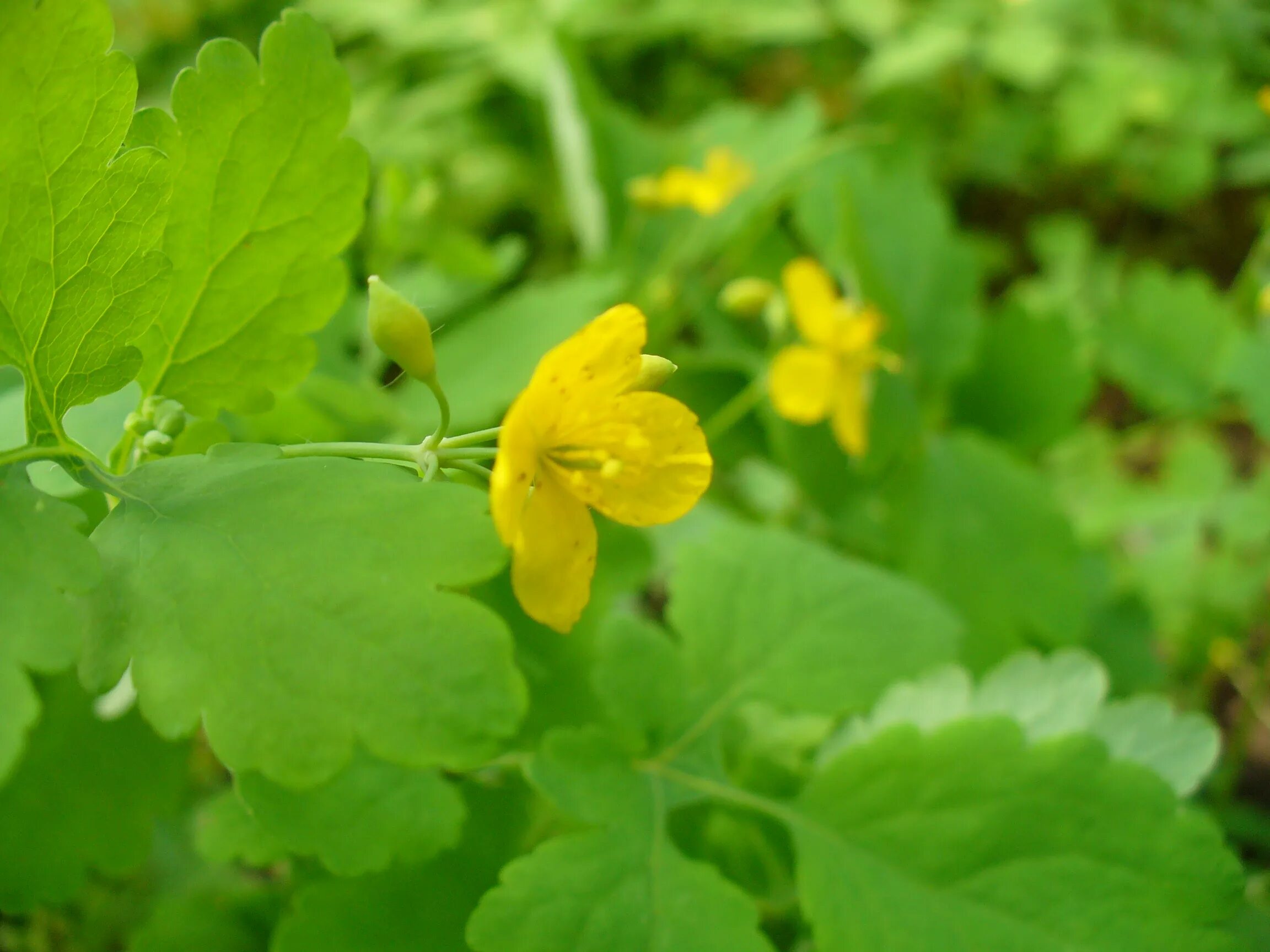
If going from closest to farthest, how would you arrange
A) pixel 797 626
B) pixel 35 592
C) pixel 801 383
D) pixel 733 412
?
pixel 35 592 < pixel 797 626 < pixel 801 383 < pixel 733 412

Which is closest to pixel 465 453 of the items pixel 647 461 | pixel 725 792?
pixel 647 461

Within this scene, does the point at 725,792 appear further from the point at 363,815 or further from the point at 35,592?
the point at 35,592

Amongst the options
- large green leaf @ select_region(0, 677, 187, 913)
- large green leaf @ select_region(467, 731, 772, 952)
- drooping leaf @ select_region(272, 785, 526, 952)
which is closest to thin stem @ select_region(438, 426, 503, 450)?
large green leaf @ select_region(467, 731, 772, 952)

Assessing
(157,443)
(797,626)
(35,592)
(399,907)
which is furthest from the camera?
(797,626)

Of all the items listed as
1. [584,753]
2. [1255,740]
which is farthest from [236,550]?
[1255,740]

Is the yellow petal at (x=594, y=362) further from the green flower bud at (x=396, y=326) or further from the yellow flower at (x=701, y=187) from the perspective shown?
the yellow flower at (x=701, y=187)

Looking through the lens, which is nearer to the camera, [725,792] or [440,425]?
[440,425]
